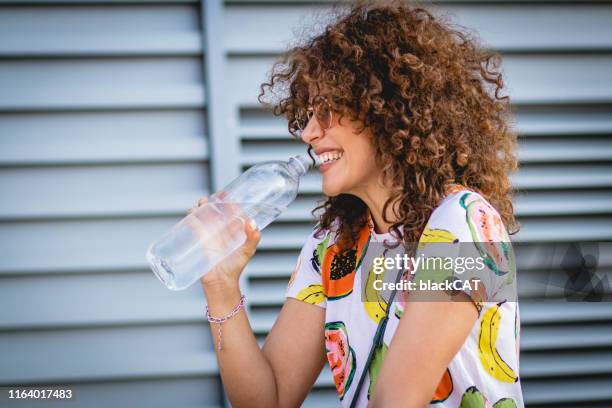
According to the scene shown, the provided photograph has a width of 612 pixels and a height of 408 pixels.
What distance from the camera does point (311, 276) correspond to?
224 centimetres

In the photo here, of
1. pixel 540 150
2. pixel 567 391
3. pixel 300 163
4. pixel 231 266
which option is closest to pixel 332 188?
pixel 300 163

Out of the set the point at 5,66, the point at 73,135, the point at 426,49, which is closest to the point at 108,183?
the point at 73,135

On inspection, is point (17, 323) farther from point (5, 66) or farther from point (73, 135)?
point (5, 66)

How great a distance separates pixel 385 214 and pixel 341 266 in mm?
235

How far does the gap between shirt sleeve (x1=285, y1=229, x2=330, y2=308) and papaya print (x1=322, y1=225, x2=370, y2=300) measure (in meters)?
0.03

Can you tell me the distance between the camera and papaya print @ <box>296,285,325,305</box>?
222 cm

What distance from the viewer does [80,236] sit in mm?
2914

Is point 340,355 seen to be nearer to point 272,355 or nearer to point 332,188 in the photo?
point 272,355

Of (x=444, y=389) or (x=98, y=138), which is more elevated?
(x=98, y=138)

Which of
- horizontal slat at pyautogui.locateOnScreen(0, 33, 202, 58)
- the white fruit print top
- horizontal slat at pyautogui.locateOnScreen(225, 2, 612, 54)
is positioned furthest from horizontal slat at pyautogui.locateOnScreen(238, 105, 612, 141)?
the white fruit print top

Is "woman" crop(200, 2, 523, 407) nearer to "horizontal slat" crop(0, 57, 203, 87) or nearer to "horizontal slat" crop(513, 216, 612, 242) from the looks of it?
"horizontal slat" crop(0, 57, 203, 87)

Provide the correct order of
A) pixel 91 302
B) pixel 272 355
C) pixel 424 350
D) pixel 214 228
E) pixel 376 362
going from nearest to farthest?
pixel 424 350
pixel 376 362
pixel 214 228
pixel 272 355
pixel 91 302

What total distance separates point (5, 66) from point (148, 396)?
1.41 metres

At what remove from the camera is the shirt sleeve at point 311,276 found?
2221mm
